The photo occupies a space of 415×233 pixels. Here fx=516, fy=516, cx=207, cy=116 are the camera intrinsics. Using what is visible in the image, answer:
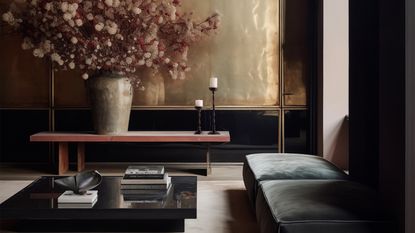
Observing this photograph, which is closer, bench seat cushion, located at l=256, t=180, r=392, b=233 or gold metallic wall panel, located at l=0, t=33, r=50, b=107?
bench seat cushion, located at l=256, t=180, r=392, b=233

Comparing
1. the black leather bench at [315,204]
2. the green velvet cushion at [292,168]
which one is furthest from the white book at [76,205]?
the green velvet cushion at [292,168]

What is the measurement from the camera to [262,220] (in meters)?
1.88

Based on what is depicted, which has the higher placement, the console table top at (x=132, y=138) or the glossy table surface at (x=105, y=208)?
the console table top at (x=132, y=138)

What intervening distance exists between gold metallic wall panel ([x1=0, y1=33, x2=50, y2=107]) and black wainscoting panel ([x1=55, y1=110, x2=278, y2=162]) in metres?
0.24

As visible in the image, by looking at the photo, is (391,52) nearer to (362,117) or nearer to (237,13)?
(362,117)

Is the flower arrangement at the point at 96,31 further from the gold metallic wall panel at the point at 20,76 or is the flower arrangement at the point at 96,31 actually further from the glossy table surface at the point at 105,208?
the glossy table surface at the point at 105,208

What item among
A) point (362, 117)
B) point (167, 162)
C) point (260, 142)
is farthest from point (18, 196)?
point (260, 142)

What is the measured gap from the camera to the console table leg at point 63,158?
3.78 metres

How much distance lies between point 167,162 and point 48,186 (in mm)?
1791

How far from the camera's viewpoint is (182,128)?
4.21 m

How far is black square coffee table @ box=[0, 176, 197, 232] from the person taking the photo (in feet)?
6.56

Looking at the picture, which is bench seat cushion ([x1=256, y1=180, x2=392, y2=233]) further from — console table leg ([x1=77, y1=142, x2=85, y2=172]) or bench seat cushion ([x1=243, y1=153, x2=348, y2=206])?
console table leg ([x1=77, y1=142, x2=85, y2=172])

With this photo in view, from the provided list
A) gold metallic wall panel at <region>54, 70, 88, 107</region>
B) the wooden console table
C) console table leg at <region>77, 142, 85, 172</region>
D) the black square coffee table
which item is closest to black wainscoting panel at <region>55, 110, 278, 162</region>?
gold metallic wall panel at <region>54, 70, 88, 107</region>

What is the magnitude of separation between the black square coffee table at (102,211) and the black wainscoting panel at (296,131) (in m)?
1.83
